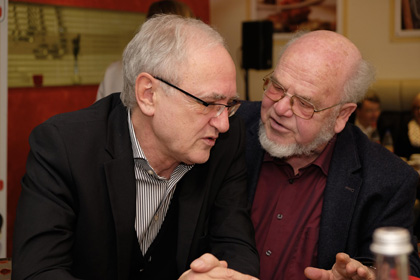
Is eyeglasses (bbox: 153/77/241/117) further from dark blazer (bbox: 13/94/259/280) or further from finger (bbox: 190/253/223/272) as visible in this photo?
finger (bbox: 190/253/223/272)

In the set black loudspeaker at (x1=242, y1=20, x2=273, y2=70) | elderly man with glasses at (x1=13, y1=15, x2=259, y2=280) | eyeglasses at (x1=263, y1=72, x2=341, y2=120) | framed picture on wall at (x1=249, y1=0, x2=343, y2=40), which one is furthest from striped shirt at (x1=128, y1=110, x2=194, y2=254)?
framed picture on wall at (x1=249, y1=0, x2=343, y2=40)

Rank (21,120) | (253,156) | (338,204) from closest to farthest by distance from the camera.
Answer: (338,204) → (253,156) → (21,120)

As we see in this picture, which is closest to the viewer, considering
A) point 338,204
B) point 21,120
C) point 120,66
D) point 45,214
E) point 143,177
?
point 45,214

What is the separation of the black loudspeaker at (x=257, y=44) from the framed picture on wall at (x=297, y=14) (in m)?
0.46

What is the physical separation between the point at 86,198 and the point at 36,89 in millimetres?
3553

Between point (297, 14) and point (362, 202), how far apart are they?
549 centimetres

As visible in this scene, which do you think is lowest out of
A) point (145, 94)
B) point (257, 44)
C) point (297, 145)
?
point (297, 145)

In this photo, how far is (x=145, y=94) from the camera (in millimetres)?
1782

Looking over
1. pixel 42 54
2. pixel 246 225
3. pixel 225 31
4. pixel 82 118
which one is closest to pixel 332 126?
pixel 246 225

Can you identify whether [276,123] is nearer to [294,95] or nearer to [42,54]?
[294,95]

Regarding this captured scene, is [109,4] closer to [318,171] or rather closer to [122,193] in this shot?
[318,171]

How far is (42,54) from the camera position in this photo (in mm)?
4930

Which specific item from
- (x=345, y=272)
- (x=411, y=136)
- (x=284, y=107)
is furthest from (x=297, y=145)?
(x=411, y=136)

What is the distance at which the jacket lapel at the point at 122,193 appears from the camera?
1.74 m
